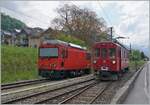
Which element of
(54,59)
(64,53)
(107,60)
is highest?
(64,53)

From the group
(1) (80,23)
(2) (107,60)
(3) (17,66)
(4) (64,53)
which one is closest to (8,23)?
(1) (80,23)

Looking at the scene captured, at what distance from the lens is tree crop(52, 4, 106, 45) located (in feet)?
234

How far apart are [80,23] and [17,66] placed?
3762 centimetres

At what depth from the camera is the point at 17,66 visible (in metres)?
36.0

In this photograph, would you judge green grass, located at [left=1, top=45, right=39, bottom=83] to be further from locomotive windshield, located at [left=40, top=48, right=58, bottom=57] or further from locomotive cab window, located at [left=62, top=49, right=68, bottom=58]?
locomotive cab window, located at [left=62, top=49, right=68, bottom=58]

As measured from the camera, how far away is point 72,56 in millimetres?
31812

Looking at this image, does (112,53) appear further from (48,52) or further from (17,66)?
(17,66)

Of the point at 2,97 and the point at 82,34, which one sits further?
the point at 82,34

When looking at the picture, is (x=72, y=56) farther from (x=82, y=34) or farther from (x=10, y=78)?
(x=82, y=34)

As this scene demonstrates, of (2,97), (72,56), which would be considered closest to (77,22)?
(72,56)

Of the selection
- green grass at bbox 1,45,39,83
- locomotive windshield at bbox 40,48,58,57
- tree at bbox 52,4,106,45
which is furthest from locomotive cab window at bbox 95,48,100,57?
tree at bbox 52,4,106,45

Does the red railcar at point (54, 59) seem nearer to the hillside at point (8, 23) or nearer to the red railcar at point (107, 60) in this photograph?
the red railcar at point (107, 60)

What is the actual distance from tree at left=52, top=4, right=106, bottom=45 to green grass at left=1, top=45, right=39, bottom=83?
A: 2787cm

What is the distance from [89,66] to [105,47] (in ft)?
43.6
